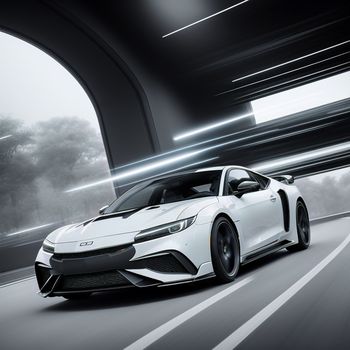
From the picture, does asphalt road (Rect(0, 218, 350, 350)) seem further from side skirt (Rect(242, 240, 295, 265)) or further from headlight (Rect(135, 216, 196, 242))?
headlight (Rect(135, 216, 196, 242))

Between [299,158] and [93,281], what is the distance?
25983 millimetres

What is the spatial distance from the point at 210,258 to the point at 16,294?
3.30 meters

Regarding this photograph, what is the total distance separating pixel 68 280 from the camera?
4852 millimetres

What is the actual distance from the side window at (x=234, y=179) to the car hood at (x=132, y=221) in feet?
1.95

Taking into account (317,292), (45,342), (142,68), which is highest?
(142,68)

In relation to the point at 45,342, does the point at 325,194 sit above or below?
below

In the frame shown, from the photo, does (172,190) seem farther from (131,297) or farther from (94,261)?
(94,261)

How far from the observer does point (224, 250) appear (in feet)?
17.7

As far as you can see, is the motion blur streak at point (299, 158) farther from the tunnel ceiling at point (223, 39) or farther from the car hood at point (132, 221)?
the car hood at point (132, 221)

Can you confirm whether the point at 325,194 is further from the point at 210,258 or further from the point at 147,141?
the point at 210,258

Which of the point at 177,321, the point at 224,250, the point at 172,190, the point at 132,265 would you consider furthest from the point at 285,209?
the point at 177,321

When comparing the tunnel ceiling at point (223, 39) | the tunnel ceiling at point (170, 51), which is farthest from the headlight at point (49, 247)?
the tunnel ceiling at point (223, 39)

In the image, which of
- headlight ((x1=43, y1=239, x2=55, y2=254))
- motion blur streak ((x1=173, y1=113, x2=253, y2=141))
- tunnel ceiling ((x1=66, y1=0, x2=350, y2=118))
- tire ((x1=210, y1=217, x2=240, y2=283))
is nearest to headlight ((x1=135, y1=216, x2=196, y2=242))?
tire ((x1=210, y1=217, x2=240, y2=283))

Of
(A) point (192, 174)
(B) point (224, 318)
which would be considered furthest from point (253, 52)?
(B) point (224, 318)
